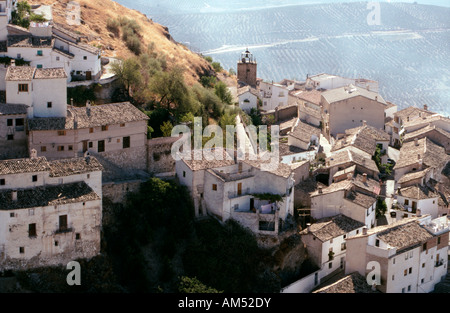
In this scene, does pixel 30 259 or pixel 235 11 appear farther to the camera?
pixel 235 11

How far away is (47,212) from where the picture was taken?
25109 mm

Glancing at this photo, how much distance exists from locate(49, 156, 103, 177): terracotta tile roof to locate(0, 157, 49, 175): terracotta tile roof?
374mm

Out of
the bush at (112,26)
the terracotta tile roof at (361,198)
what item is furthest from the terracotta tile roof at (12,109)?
the bush at (112,26)

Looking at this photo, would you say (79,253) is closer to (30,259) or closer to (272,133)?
(30,259)

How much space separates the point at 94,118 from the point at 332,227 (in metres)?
9.49

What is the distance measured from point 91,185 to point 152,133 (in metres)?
6.24

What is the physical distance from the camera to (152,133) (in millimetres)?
32375

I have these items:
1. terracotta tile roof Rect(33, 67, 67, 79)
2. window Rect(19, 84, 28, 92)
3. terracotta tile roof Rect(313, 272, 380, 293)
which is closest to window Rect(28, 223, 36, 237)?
window Rect(19, 84, 28, 92)

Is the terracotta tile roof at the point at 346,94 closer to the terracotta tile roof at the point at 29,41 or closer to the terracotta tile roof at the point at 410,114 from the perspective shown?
the terracotta tile roof at the point at 410,114

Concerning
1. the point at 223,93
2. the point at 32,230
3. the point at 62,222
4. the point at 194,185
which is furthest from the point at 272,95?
the point at 32,230

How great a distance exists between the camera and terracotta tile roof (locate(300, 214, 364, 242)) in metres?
30.2

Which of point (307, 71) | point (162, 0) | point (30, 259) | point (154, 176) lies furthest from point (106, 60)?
point (162, 0)

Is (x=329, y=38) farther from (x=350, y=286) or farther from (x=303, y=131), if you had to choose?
(x=350, y=286)

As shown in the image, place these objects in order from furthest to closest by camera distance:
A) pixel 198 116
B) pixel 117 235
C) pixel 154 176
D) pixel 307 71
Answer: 1. pixel 307 71
2. pixel 198 116
3. pixel 154 176
4. pixel 117 235
